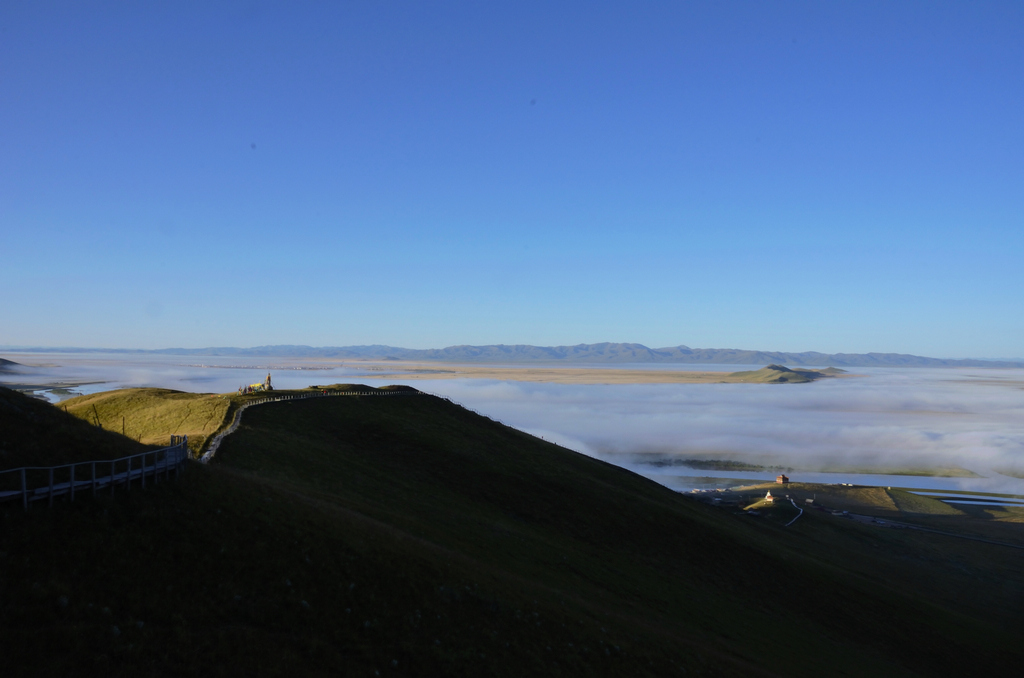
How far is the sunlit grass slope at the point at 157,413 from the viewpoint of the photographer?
5012cm

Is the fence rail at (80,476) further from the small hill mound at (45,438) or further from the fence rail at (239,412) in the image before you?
the fence rail at (239,412)

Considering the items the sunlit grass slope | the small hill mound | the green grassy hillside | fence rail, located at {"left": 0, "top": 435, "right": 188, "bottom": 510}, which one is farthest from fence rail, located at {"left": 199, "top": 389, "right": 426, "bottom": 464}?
fence rail, located at {"left": 0, "top": 435, "right": 188, "bottom": 510}

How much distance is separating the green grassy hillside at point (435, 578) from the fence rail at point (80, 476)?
592 millimetres

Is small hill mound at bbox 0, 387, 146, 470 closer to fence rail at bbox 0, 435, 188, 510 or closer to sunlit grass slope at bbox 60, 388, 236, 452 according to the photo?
fence rail at bbox 0, 435, 188, 510

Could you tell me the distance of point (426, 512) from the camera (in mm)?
40375

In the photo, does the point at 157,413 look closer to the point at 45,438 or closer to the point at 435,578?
the point at 45,438

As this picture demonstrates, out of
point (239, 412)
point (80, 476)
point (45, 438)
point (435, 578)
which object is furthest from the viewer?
point (239, 412)

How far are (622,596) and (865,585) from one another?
3317 centimetres

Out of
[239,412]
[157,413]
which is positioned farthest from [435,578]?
[157,413]

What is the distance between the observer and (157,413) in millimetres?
59688

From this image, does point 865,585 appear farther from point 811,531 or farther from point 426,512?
point 426,512

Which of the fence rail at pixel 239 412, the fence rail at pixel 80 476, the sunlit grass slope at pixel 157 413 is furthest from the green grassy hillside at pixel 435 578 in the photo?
the sunlit grass slope at pixel 157 413

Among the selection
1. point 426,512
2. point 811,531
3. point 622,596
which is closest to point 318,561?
point 426,512

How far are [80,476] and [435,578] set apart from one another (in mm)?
13888
